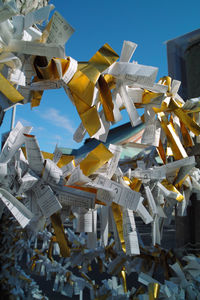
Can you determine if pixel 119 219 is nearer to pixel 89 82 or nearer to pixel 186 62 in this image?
pixel 89 82

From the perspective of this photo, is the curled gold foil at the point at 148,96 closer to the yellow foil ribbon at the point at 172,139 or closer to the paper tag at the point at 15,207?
the yellow foil ribbon at the point at 172,139

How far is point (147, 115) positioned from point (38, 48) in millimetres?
233

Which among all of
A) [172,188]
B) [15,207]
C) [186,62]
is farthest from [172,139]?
[186,62]

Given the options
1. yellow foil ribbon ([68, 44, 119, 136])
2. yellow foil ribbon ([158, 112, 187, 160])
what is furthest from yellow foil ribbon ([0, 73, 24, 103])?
yellow foil ribbon ([158, 112, 187, 160])

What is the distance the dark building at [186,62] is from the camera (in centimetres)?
97

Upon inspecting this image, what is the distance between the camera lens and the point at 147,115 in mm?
444

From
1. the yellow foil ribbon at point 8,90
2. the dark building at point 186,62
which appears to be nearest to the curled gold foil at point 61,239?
the yellow foil ribbon at point 8,90

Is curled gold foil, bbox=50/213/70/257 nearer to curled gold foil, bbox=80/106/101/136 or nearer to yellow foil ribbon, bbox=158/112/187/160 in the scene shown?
curled gold foil, bbox=80/106/101/136

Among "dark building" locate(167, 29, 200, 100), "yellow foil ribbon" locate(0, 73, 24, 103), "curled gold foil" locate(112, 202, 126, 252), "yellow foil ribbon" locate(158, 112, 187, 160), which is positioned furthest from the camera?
"dark building" locate(167, 29, 200, 100)

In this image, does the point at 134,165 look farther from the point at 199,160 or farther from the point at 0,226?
the point at 0,226

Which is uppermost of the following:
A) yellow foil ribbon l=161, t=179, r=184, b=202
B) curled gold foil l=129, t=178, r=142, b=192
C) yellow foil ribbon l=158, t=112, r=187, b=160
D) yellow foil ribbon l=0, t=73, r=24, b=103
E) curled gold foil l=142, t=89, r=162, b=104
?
curled gold foil l=142, t=89, r=162, b=104

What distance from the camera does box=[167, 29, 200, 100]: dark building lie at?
973 millimetres

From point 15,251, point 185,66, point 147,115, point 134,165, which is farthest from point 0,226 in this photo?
point 185,66

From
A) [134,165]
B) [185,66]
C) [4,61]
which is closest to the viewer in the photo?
[4,61]
